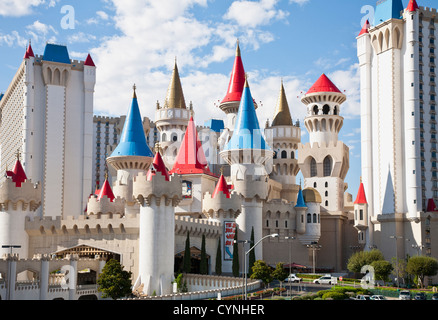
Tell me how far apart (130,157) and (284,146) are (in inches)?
1064

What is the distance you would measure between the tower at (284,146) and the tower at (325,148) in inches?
115

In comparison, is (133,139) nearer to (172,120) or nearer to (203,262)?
(172,120)

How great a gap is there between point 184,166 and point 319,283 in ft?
65.3

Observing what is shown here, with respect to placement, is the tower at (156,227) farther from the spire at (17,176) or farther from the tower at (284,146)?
the tower at (284,146)

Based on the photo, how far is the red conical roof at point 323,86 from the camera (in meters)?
87.3

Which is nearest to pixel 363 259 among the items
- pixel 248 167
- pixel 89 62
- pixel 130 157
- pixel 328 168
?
pixel 248 167

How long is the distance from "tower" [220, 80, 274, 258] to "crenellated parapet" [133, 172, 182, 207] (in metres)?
17.7

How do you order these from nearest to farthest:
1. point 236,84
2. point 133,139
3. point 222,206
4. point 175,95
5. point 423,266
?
point 222,206
point 423,266
point 133,139
point 175,95
point 236,84

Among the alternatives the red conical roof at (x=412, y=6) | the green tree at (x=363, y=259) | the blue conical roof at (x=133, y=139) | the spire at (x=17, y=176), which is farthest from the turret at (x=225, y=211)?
the red conical roof at (x=412, y=6)

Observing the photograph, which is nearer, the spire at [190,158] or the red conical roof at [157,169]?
the red conical roof at [157,169]

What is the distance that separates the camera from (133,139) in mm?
72062

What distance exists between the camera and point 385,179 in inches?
3046

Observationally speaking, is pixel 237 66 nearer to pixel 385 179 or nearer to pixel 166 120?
pixel 166 120

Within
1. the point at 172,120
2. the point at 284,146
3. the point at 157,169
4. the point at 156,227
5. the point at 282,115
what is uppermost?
the point at 282,115
